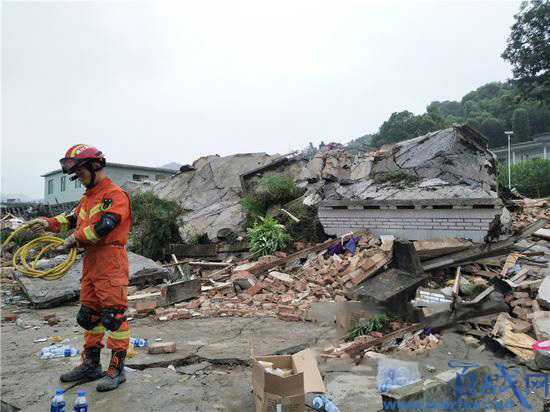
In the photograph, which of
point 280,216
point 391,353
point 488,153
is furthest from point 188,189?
point 391,353

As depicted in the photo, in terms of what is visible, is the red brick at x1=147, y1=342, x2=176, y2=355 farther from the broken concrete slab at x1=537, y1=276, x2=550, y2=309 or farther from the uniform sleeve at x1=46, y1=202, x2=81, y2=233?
the broken concrete slab at x1=537, y1=276, x2=550, y2=309

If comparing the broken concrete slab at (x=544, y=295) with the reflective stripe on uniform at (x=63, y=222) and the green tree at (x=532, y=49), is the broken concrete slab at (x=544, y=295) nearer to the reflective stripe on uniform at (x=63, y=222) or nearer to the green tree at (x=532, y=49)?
the reflective stripe on uniform at (x=63, y=222)

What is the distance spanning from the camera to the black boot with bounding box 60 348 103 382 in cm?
358

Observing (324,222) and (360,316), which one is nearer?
(360,316)

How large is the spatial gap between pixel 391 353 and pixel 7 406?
367 cm

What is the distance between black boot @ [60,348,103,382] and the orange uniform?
0.08 metres

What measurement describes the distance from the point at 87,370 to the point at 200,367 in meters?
1.05

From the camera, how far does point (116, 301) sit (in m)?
3.46

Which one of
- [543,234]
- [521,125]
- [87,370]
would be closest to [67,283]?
[87,370]

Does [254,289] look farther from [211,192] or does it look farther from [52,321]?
[211,192]

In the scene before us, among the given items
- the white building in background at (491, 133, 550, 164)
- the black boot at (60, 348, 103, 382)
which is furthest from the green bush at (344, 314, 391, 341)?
the white building in background at (491, 133, 550, 164)

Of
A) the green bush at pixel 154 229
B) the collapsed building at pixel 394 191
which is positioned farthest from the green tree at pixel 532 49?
the green bush at pixel 154 229

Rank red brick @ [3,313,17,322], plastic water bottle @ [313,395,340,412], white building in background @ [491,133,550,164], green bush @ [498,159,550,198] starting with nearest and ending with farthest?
1. plastic water bottle @ [313,395,340,412]
2. red brick @ [3,313,17,322]
3. green bush @ [498,159,550,198]
4. white building in background @ [491,133,550,164]

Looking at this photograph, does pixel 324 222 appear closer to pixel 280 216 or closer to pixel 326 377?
pixel 280 216
